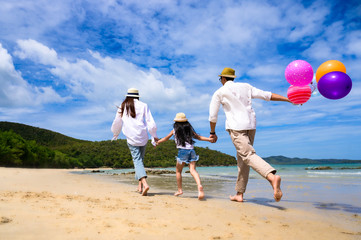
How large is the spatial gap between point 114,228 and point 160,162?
5646cm

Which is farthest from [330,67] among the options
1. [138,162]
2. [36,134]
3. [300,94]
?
[36,134]

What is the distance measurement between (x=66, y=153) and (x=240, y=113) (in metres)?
67.8

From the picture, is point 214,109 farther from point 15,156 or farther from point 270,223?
point 15,156

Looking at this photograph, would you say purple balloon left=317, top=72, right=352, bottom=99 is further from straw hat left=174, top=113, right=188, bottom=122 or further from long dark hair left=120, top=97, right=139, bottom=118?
long dark hair left=120, top=97, right=139, bottom=118

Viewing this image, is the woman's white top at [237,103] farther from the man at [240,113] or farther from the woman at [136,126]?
the woman at [136,126]

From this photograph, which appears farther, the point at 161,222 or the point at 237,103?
the point at 237,103

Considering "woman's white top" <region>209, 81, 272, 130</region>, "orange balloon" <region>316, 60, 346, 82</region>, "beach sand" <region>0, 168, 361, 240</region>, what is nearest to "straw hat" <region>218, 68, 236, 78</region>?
"woman's white top" <region>209, 81, 272, 130</region>

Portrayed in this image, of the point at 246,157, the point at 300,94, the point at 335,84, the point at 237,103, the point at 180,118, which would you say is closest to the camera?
the point at 246,157

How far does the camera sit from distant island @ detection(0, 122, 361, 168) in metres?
30.5

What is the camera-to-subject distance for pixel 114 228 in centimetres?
262

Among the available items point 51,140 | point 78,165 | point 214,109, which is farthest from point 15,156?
point 51,140

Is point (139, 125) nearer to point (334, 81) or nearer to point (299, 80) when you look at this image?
point (299, 80)

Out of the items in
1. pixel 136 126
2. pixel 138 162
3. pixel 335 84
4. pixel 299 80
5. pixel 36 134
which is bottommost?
pixel 138 162

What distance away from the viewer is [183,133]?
560cm
